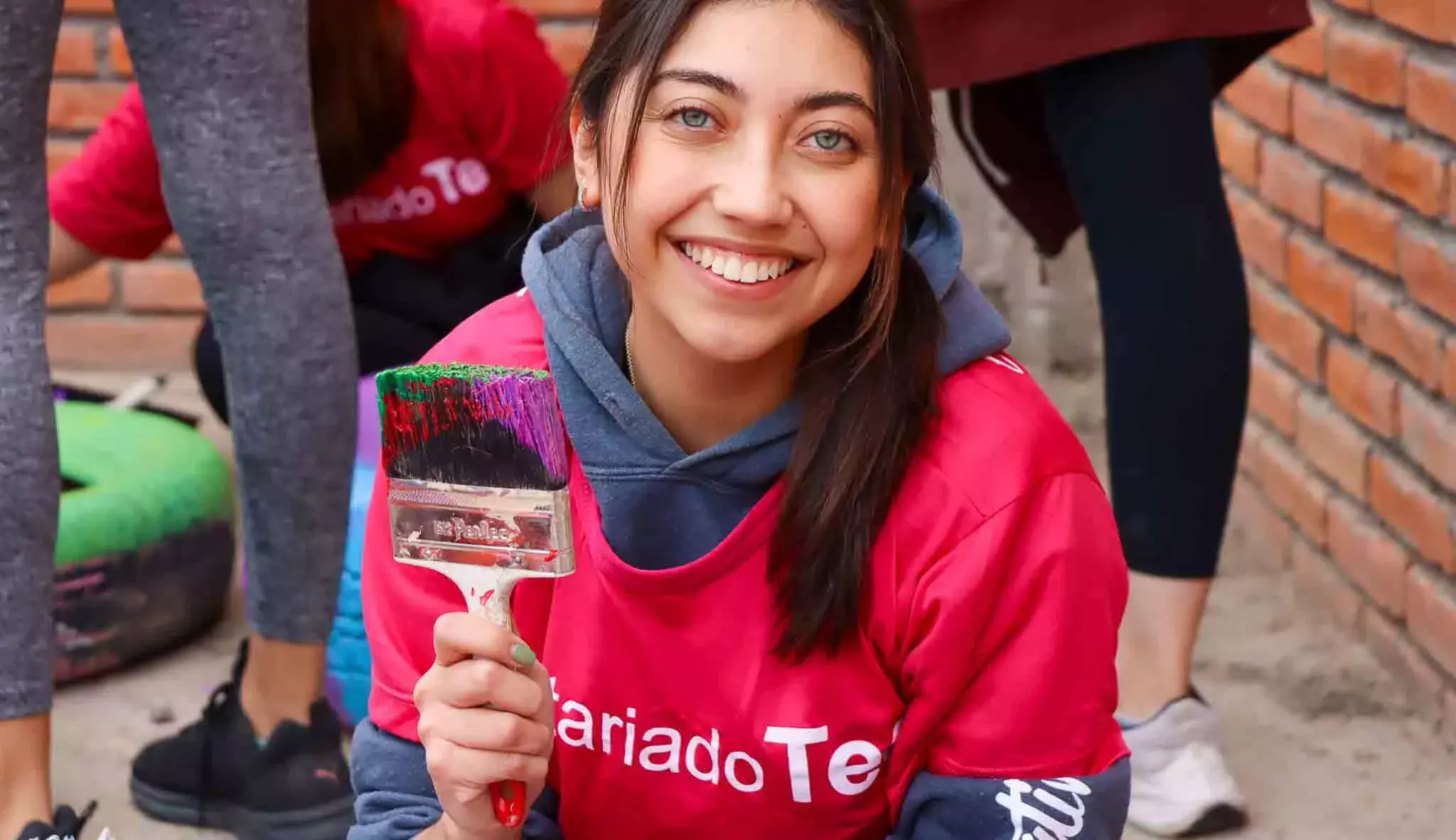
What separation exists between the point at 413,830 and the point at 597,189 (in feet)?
1.24

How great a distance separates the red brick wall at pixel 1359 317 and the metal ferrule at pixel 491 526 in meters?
0.99

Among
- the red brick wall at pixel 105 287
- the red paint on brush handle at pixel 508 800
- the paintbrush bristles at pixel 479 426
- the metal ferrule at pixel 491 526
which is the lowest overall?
the red brick wall at pixel 105 287

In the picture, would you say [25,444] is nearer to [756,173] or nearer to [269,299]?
[269,299]

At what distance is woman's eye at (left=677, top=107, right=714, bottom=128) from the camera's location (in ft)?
3.14

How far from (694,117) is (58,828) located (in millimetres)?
700

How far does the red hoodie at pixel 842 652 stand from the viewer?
0.97m

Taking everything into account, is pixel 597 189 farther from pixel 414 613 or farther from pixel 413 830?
pixel 413 830

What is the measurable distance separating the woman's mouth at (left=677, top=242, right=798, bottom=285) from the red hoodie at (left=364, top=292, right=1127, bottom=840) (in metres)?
0.12

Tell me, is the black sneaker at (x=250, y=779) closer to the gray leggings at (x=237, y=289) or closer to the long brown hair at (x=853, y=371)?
the gray leggings at (x=237, y=289)

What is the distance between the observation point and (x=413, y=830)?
1027 mm

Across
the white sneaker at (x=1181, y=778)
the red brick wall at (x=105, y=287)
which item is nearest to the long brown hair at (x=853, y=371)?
the white sneaker at (x=1181, y=778)

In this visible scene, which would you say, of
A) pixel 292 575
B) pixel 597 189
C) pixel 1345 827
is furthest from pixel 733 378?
pixel 1345 827

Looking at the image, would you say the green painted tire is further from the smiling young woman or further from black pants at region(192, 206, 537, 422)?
the smiling young woman

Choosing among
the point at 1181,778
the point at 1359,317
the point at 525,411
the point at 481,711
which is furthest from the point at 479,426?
the point at 1359,317
